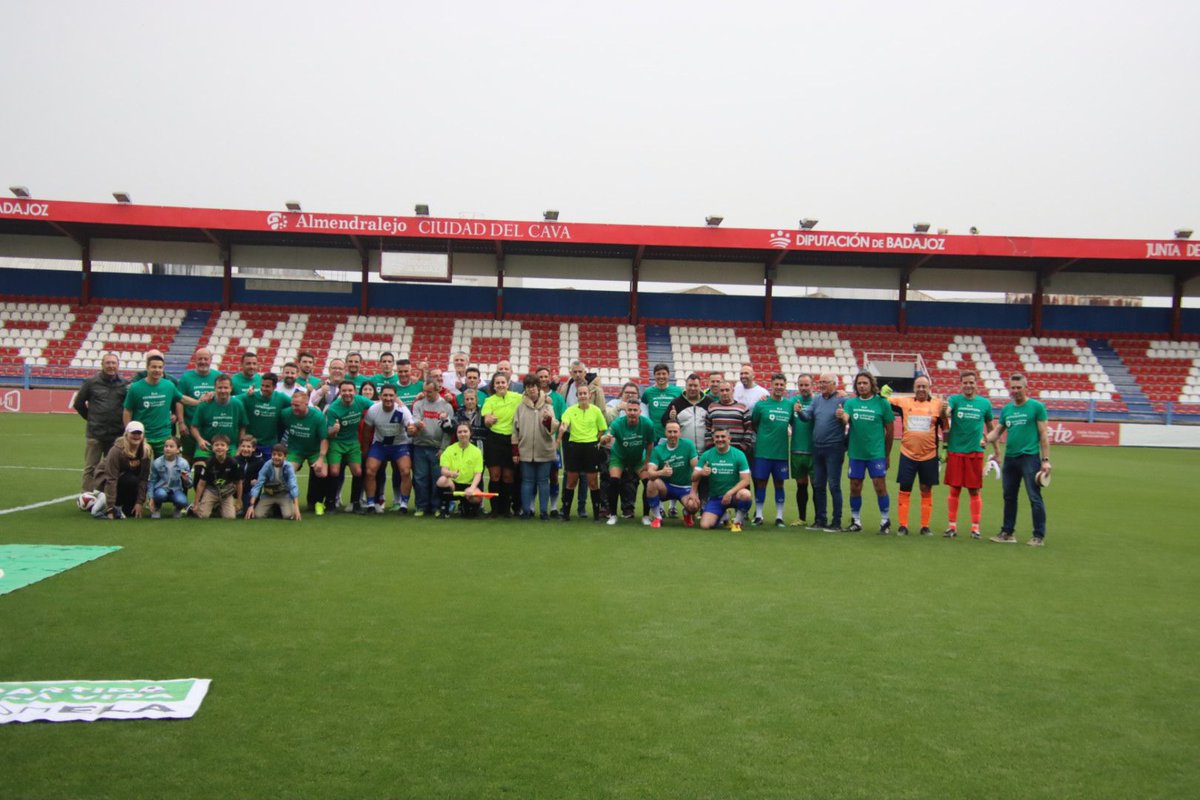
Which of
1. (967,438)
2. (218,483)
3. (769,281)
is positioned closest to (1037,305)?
(769,281)

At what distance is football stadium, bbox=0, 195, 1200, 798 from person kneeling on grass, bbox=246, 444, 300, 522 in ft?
0.13

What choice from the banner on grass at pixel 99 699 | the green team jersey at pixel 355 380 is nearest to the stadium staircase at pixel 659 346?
the green team jersey at pixel 355 380

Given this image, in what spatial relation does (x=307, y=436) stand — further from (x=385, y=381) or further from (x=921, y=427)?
(x=921, y=427)

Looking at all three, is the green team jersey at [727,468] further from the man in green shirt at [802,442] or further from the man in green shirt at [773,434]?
the man in green shirt at [802,442]

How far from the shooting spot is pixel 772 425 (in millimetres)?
10820

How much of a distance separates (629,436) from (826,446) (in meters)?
2.34

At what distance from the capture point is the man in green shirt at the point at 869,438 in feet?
34.2

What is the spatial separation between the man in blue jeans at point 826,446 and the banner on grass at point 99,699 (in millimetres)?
7723

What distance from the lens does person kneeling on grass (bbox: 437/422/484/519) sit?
35.1ft

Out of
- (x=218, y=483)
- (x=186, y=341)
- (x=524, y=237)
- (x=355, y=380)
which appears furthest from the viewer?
(x=186, y=341)

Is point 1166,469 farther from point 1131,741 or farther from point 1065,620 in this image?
point 1131,741

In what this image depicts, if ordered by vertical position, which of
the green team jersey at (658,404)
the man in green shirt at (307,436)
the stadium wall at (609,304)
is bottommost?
the man in green shirt at (307,436)

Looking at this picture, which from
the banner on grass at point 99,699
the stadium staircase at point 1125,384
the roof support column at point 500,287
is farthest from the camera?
the roof support column at point 500,287

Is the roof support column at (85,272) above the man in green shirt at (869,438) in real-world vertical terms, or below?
above
